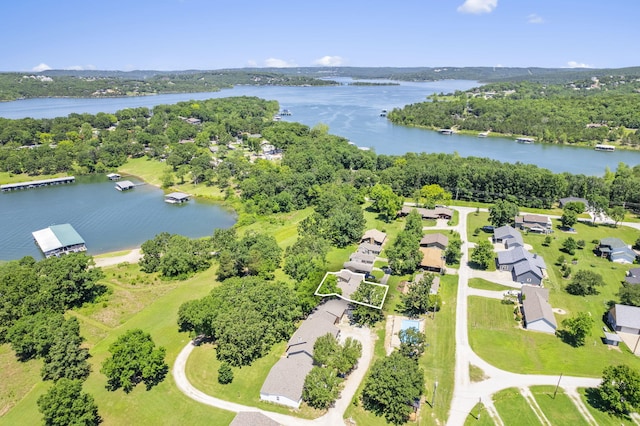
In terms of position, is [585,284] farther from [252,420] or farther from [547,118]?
[547,118]

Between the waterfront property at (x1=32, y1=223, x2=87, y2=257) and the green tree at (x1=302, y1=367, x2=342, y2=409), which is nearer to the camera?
the green tree at (x1=302, y1=367, x2=342, y2=409)

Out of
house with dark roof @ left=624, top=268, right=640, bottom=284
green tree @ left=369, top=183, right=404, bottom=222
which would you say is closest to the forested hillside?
green tree @ left=369, top=183, right=404, bottom=222

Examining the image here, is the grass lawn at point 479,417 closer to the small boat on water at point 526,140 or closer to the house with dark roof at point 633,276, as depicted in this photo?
the house with dark roof at point 633,276

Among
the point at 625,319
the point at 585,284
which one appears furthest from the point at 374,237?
the point at 625,319

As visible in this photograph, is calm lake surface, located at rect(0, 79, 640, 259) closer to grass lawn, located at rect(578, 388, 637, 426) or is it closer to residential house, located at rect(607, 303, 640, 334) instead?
grass lawn, located at rect(578, 388, 637, 426)

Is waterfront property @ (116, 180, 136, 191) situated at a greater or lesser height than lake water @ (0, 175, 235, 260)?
greater

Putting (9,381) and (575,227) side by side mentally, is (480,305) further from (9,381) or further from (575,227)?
(9,381)

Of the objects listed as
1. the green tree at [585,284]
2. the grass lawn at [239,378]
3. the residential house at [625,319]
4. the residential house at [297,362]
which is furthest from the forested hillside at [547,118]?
the grass lawn at [239,378]
